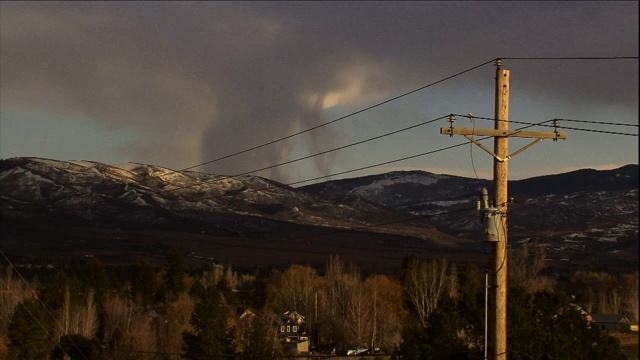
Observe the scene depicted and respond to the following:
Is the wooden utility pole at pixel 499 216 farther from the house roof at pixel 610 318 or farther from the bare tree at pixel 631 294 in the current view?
the house roof at pixel 610 318

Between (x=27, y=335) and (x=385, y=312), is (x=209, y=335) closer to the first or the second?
(x=27, y=335)

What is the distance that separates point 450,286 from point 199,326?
138 feet

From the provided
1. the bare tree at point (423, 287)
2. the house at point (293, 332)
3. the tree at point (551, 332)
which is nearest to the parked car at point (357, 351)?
the house at point (293, 332)

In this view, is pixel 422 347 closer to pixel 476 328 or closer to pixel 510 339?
pixel 476 328

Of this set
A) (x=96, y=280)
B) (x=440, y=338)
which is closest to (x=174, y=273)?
(x=96, y=280)

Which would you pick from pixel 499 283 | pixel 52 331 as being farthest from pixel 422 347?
pixel 52 331

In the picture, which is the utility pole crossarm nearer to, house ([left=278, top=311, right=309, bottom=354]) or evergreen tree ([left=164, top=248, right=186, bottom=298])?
house ([left=278, top=311, right=309, bottom=354])

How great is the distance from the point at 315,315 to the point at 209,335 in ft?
140

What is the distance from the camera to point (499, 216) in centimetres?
2344

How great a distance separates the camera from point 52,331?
88500mm

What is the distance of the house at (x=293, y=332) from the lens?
3759 inches

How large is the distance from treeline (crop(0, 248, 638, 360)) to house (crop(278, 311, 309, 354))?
1.85 m

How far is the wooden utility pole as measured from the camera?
23.3 metres

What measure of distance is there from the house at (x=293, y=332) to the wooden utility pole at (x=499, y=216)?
228 feet
